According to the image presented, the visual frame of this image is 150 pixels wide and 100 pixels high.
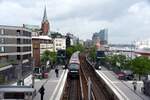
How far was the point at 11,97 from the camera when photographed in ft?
103

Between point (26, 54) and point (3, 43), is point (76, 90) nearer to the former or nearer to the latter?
point (3, 43)

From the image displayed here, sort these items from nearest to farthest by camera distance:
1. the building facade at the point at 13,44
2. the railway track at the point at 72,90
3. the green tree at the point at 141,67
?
the railway track at the point at 72,90 → the green tree at the point at 141,67 → the building facade at the point at 13,44

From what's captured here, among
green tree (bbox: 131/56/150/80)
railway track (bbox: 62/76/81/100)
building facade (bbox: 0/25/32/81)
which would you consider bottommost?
railway track (bbox: 62/76/81/100)

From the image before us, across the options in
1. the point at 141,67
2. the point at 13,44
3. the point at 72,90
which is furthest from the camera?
the point at 13,44

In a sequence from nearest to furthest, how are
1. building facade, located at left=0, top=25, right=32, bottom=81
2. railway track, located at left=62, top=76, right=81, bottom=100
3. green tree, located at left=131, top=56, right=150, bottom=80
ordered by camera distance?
1. railway track, located at left=62, top=76, right=81, bottom=100
2. green tree, located at left=131, top=56, right=150, bottom=80
3. building facade, located at left=0, top=25, right=32, bottom=81

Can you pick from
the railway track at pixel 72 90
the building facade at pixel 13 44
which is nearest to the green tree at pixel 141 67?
the railway track at pixel 72 90

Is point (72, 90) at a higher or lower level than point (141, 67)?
lower

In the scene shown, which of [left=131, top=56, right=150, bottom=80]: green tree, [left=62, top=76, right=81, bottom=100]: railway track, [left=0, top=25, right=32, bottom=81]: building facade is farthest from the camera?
[left=0, top=25, right=32, bottom=81]: building facade

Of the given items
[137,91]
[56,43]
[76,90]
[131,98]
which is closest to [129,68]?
[76,90]

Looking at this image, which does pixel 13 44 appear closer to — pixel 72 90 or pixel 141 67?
pixel 141 67

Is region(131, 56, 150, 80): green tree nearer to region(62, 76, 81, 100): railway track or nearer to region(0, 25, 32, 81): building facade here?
region(62, 76, 81, 100): railway track

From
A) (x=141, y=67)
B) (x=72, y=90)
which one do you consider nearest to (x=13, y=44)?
(x=141, y=67)

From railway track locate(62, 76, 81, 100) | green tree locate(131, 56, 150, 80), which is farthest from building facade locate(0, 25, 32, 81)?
green tree locate(131, 56, 150, 80)

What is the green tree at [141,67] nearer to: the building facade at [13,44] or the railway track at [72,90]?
the railway track at [72,90]
